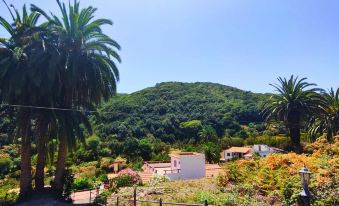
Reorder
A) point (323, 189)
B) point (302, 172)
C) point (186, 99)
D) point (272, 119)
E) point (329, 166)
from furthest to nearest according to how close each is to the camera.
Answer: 1. point (186, 99)
2. point (272, 119)
3. point (329, 166)
4. point (323, 189)
5. point (302, 172)

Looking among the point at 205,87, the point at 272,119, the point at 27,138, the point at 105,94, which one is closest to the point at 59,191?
the point at 27,138

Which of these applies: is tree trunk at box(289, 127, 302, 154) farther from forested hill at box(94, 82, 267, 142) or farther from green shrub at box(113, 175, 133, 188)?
forested hill at box(94, 82, 267, 142)

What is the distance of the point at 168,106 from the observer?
85.8 metres

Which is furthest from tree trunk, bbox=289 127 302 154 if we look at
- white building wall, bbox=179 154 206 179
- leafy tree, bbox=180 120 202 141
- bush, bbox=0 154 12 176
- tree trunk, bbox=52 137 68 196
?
leafy tree, bbox=180 120 202 141

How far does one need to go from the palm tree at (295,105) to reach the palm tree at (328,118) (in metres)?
0.74

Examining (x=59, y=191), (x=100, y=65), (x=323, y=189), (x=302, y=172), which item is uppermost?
(x=100, y=65)

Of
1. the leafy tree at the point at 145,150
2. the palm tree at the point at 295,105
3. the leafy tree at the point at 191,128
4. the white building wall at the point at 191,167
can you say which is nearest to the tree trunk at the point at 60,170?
the white building wall at the point at 191,167

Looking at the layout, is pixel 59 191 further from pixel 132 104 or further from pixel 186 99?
pixel 186 99

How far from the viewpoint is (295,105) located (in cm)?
3450

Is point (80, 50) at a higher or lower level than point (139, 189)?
higher

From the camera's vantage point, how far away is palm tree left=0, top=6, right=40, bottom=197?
21.1 m

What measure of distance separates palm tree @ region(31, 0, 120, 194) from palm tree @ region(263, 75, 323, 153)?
18.7m

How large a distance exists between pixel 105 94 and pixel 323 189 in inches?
608

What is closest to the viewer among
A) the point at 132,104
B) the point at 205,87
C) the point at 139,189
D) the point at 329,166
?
the point at 329,166
